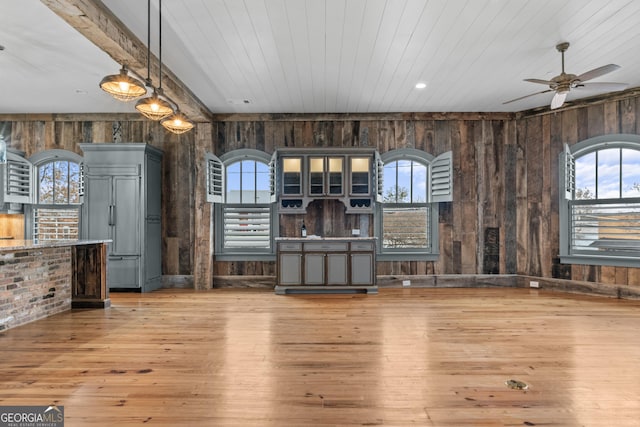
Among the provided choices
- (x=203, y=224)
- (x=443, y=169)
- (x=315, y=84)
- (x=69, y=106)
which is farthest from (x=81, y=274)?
(x=443, y=169)

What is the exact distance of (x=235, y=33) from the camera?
346 centimetres

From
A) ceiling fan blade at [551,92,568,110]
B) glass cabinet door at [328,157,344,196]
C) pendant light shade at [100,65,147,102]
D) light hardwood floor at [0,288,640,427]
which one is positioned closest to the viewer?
light hardwood floor at [0,288,640,427]

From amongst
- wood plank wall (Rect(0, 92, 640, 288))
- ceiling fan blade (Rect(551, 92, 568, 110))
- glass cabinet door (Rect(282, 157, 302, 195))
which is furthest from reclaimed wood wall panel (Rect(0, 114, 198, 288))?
ceiling fan blade (Rect(551, 92, 568, 110))

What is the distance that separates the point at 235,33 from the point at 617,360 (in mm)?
4612

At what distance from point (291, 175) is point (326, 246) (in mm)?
1345

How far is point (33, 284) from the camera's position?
13.0 ft

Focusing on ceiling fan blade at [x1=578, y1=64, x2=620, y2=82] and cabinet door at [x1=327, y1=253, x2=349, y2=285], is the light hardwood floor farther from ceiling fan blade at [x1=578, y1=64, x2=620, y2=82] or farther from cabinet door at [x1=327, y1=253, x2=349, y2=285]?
ceiling fan blade at [x1=578, y1=64, x2=620, y2=82]

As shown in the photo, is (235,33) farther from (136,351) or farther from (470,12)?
(136,351)

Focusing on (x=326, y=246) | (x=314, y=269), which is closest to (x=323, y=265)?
(x=314, y=269)

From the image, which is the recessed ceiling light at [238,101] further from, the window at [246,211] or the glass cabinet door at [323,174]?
the glass cabinet door at [323,174]

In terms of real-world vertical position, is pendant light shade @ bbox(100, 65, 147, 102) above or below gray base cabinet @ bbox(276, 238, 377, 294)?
above

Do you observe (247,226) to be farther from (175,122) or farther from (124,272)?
(175,122)

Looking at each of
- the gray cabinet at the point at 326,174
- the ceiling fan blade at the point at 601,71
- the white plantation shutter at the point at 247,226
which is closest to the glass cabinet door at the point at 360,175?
the gray cabinet at the point at 326,174

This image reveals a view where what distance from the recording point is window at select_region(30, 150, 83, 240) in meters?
6.03
